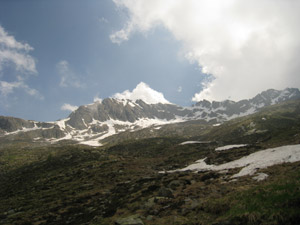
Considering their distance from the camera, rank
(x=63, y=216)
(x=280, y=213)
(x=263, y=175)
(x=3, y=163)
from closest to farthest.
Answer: (x=280, y=213) < (x=263, y=175) < (x=63, y=216) < (x=3, y=163)

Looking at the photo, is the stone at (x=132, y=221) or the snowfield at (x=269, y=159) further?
the snowfield at (x=269, y=159)

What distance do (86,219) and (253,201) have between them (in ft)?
56.1

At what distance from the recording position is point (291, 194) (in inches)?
395


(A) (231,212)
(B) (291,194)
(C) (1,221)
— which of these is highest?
(B) (291,194)

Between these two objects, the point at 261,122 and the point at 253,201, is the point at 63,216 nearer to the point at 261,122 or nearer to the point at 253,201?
the point at 253,201

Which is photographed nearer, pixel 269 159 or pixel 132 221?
pixel 132 221

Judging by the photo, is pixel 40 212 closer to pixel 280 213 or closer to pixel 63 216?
pixel 63 216

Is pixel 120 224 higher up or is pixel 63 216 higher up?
pixel 120 224

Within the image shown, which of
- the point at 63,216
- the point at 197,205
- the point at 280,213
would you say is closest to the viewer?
the point at 280,213

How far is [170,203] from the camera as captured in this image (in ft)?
59.9

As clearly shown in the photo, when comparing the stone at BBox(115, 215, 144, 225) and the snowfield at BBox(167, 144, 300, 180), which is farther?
the snowfield at BBox(167, 144, 300, 180)

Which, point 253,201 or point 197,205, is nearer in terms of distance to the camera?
point 253,201

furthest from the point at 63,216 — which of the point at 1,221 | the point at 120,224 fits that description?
the point at 120,224

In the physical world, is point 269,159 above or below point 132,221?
below
